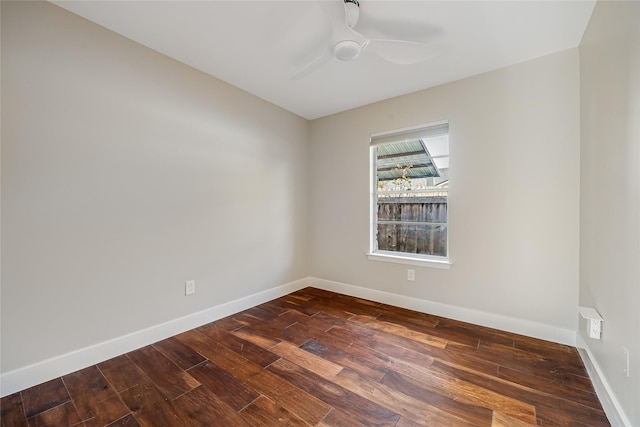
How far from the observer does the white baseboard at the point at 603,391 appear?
1212 millimetres

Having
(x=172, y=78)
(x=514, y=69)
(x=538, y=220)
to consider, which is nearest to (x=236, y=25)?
(x=172, y=78)

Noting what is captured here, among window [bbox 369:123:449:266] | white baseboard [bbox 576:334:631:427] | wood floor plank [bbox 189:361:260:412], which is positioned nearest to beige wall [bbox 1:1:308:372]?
wood floor plank [bbox 189:361:260:412]

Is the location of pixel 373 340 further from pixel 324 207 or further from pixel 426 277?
pixel 324 207

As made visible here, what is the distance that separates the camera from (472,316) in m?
2.46

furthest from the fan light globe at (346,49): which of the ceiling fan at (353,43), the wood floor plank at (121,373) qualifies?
the wood floor plank at (121,373)

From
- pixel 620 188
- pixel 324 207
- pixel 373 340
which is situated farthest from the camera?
pixel 324 207

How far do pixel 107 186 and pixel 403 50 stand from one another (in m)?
2.21

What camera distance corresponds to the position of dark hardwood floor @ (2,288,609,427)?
1.36 meters

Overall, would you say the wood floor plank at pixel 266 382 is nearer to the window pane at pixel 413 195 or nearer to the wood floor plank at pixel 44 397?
the wood floor plank at pixel 44 397

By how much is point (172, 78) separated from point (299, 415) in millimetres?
2637

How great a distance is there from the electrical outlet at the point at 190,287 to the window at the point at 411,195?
192 centimetres

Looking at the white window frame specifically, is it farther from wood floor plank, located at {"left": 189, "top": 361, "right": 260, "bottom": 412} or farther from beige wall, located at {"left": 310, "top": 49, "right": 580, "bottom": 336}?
wood floor plank, located at {"left": 189, "top": 361, "right": 260, "bottom": 412}

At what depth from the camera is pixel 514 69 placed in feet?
7.34

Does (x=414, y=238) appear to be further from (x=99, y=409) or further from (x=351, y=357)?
(x=99, y=409)
